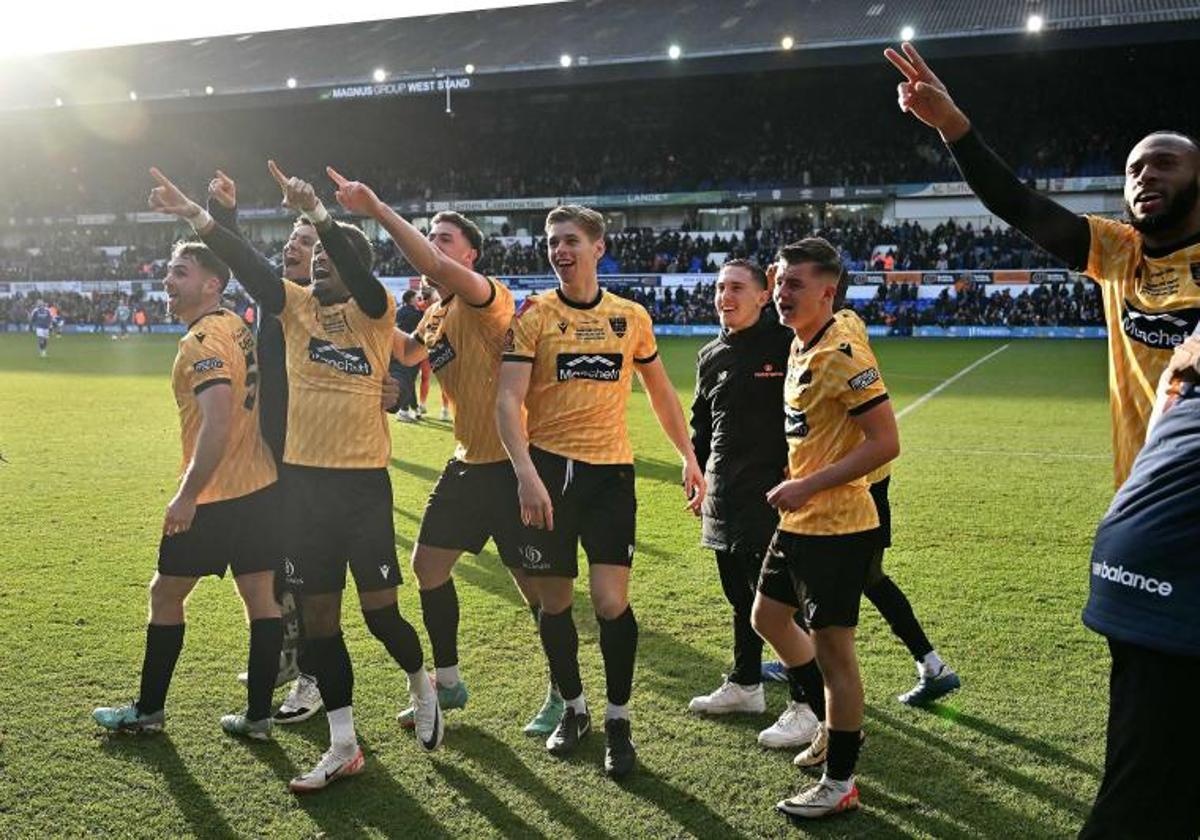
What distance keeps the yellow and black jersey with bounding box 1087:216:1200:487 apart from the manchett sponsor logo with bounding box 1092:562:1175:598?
3.57 ft

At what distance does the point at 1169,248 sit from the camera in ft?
11.1

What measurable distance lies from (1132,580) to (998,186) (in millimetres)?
1643

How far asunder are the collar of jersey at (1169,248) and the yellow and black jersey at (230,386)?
3650 millimetres

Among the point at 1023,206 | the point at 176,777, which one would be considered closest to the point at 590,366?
the point at 1023,206

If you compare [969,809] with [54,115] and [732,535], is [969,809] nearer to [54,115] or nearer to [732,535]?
[732,535]

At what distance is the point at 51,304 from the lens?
47281mm

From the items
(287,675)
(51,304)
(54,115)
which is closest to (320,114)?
(54,115)

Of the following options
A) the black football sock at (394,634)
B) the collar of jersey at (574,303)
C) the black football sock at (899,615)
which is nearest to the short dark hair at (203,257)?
the collar of jersey at (574,303)

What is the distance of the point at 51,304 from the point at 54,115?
8.56m

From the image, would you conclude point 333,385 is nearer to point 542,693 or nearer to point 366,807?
point 366,807

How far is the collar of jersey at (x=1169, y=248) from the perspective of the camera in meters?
3.36

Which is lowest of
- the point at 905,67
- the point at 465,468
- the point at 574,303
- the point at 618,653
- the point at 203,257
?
the point at 618,653

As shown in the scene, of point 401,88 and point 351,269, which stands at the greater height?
point 401,88

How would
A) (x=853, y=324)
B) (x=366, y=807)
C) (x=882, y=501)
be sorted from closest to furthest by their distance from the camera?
(x=366, y=807)
(x=853, y=324)
(x=882, y=501)
